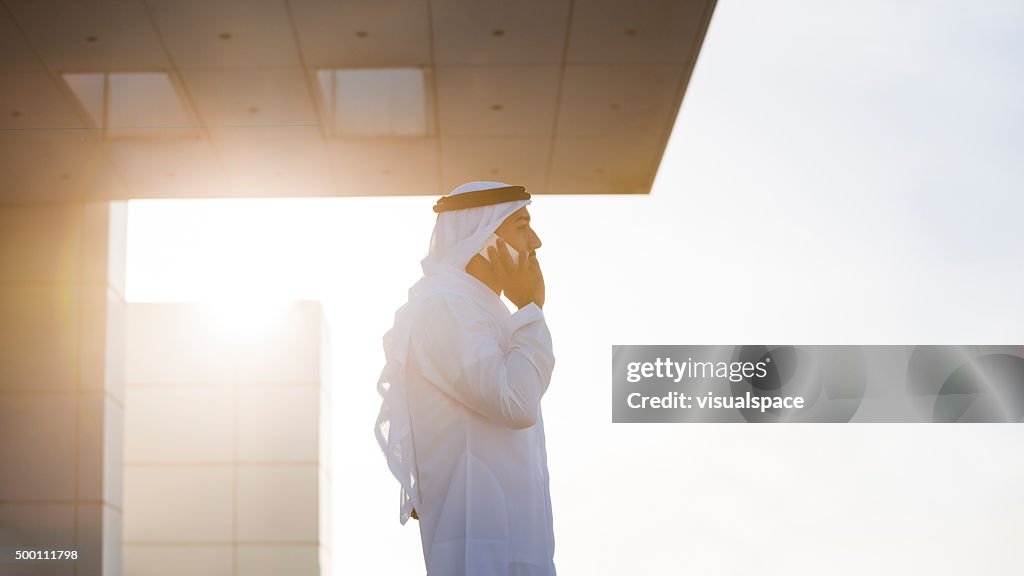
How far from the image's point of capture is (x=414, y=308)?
2943 mm

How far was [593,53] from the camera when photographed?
22.6 ft

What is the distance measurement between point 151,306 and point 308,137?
958 cm

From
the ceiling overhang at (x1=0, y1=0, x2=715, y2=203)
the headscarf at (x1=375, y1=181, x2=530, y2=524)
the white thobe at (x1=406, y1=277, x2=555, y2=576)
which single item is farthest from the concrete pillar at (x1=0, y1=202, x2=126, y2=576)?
the white thobe at (x1=406, y1=277, x2=555, y2=576)

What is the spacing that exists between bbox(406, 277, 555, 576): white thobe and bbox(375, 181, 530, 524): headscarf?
0.02 meters

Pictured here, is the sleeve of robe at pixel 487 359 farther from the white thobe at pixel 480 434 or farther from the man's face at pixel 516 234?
the man's face at pixel 516 234

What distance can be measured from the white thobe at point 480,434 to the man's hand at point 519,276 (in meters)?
0.05

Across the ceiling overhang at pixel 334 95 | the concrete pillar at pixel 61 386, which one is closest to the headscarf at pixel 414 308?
the ceiling overhang at pixel 334 95

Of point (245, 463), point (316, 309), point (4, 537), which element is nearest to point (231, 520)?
point (245, 463)

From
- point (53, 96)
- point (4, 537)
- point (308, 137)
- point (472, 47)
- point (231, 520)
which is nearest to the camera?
point (472, 47)

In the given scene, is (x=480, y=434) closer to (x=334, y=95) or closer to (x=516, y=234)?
(x=516, y=234)

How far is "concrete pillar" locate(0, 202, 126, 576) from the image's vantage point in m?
8.55

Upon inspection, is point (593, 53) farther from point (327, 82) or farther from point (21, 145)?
point (21, 145)

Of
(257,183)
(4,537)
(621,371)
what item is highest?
(257,183)

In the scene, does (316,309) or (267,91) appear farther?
(316,309)
